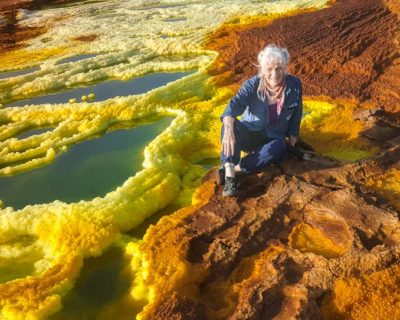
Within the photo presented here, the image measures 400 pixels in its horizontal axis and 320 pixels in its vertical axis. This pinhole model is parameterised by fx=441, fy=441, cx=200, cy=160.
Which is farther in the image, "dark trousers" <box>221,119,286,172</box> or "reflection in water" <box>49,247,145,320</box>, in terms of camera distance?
"dark trousers" <box>221,119,286,172</box>

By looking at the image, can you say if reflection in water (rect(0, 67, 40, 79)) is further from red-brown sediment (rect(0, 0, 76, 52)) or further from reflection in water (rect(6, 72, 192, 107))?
red-brown sediment (rect(0, 0, 76, 52))

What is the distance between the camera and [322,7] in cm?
1047

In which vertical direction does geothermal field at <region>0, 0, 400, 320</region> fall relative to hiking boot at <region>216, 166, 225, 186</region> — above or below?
below

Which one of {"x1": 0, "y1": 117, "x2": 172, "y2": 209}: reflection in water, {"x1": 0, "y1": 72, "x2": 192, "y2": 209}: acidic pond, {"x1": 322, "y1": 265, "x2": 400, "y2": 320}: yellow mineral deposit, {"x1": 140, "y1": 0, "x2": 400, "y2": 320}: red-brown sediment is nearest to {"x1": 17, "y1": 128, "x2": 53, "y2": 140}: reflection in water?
{"x1": 0, "y1": 72, "x2": 192, "y2": 209}: acidic pond

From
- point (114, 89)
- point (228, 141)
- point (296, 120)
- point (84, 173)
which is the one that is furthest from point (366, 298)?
point (114, 89)

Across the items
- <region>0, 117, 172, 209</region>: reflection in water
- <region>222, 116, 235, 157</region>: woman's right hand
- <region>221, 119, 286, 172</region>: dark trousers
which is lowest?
<region>0, 117, 172, 209</region>: reflection in water

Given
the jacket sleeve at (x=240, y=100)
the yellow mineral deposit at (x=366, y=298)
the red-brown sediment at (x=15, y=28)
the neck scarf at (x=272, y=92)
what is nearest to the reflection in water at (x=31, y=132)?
the jacket sleeve at (x=240, y=100)

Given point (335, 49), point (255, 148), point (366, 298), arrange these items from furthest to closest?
point (335, 49), point (255, 148), point (366, 298)

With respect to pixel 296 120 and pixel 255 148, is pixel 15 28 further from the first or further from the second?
pixel 296 120

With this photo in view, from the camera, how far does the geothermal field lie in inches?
123

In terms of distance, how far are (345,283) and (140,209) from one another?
200 centimetres

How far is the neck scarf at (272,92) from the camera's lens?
13.1 ft

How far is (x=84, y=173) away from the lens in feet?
17.0

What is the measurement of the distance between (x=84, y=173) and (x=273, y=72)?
259cm
